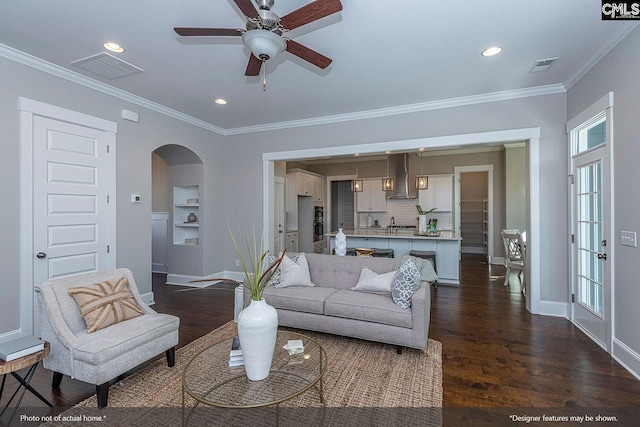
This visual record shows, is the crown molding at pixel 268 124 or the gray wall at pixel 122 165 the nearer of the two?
the gray wall at pixel 122 165

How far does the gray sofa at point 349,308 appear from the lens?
2742 mm

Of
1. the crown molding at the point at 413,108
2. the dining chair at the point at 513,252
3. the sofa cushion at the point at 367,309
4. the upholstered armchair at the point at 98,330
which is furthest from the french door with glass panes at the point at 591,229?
the upholstered armchair at the point at 98,330

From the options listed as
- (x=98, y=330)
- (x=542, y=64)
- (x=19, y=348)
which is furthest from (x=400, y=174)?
(x=19, y=348)

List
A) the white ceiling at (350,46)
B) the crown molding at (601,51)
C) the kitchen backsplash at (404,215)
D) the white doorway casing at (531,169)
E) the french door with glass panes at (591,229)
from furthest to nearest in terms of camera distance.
A: the kitchen backsplash at (404,215)
the white doorway casing at (531,169)
the french door with glass panes at (591,229)
the crown molding at (601,51)
the white ceiling at (350,46)

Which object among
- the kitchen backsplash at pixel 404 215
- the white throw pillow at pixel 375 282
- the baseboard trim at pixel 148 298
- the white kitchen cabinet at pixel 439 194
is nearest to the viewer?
the white throw pillow at pixel 375 282

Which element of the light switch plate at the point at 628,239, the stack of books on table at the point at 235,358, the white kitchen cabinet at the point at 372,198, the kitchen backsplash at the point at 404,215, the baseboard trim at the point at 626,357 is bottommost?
the baseboard trim at the point at 626,357

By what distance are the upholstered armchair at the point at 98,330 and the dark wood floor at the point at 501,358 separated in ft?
1.27

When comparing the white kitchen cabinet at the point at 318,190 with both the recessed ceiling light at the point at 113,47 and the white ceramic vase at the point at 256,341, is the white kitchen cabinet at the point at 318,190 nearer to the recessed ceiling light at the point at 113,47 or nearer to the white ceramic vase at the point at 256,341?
the recessed ceiling light at the point at 113,47

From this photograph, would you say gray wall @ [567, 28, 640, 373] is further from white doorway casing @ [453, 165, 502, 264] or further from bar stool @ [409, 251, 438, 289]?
white doorway casing @ [453, 165, 502, 264]

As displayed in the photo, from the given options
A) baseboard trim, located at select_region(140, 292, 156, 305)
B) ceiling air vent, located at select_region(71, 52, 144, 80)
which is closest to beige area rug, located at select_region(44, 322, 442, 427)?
baseboard trim, located at select_region(140, 292, 156, 305)

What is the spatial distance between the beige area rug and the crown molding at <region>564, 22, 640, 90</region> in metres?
3.30

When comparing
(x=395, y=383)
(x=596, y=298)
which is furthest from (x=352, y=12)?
(x=596, y=298)

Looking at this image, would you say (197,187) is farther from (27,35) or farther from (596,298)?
(596,298)

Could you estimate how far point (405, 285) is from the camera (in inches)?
113
